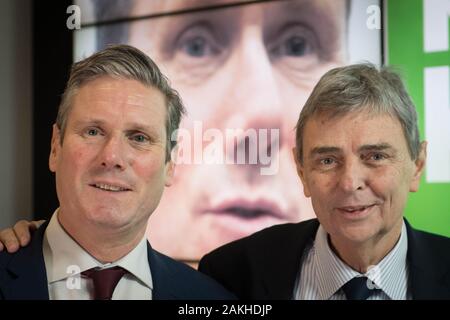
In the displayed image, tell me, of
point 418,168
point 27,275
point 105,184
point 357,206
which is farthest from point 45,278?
point 418,168

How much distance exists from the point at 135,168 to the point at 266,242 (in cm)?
51

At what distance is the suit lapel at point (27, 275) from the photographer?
147 cm

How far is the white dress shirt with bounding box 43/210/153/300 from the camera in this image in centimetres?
158

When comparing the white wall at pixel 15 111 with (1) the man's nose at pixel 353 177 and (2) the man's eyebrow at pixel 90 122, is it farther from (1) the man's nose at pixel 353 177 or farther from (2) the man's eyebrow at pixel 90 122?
(1) the man's nose at pixel 353 177

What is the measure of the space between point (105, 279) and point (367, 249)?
2.64ft

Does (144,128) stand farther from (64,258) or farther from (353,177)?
(353,177)

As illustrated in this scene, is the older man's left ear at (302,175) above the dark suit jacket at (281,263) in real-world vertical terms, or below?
above

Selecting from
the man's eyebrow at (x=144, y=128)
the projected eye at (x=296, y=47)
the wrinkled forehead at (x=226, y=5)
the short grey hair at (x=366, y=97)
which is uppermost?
the wrinkled forehead at (x=226, y=5)

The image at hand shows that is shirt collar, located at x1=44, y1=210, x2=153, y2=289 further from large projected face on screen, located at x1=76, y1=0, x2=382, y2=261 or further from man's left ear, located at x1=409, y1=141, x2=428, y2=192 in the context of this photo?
man's left ear, located at x1=409, y1=141, x2=428, y2=192

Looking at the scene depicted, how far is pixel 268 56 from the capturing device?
1.82m

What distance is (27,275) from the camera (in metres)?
1.49

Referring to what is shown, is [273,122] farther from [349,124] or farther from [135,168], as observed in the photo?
[135,168]

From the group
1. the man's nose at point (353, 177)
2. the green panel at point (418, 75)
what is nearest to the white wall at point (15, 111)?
the man's nose at point (353, 177)


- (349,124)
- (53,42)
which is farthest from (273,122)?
(53,42)
